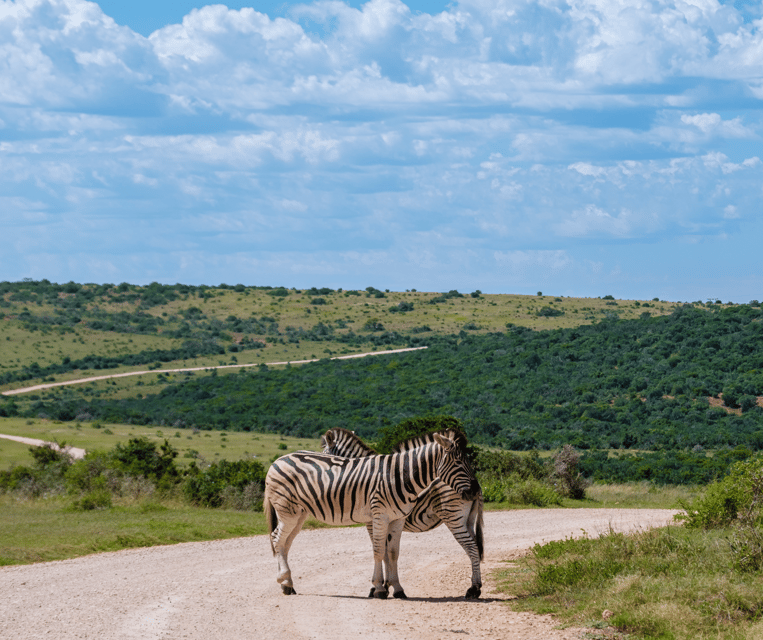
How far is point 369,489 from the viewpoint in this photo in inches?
466

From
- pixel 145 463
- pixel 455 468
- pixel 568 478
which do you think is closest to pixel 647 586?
pixel 455 468

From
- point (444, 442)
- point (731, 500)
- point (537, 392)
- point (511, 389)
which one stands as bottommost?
point (731, 500)

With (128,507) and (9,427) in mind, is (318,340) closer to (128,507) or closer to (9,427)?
(9,427)

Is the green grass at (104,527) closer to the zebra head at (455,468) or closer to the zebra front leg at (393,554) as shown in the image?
the zebra front leg at (393,554)

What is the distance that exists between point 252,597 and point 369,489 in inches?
84.1

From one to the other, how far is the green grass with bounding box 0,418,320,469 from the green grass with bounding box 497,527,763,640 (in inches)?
1188

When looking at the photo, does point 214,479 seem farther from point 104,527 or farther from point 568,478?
point 568,478

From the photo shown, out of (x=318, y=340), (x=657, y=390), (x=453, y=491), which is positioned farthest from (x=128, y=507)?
(x=318, y=340)

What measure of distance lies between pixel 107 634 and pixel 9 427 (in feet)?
164

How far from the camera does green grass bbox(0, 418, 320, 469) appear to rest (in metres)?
44.8

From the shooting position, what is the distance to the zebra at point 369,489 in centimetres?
1173

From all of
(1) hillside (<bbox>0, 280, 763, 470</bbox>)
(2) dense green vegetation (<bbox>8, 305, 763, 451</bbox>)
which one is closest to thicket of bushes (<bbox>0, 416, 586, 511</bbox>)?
(1) hillside (<bbox>0, 280, 763, 470</bbox>)

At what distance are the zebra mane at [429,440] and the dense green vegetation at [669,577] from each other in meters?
2.16

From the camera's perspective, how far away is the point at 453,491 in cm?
1209
